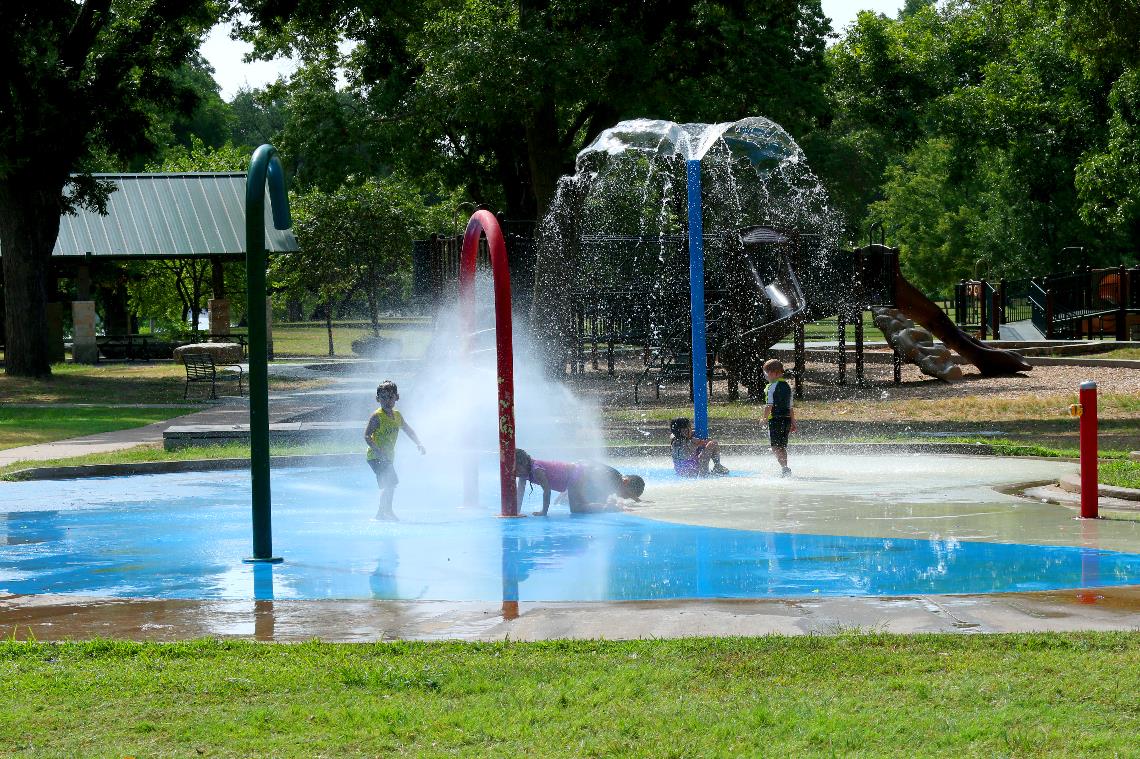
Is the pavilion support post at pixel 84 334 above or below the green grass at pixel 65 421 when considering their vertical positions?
above

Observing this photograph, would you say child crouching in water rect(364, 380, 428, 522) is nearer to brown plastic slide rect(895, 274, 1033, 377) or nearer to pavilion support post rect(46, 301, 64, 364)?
brown plastic slide rect(895, 274, 1033, 377)

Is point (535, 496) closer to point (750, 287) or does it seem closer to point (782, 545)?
point (782, 545)

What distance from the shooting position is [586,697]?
232 inches

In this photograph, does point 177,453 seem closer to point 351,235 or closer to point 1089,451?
point 1089,451

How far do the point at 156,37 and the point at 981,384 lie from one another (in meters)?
21.5

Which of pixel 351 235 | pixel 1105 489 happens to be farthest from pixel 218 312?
pixel 1105 489

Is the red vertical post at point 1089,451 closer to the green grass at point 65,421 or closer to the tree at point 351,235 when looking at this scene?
the green grass at point 65,421

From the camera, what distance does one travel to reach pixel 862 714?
5.58 meters

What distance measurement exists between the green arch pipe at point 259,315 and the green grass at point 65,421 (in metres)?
10.9

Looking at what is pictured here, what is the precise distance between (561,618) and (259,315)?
3846mm

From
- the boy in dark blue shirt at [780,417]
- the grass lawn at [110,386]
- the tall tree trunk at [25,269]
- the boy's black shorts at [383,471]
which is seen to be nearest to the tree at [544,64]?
the tall tree trunk at [25,269]

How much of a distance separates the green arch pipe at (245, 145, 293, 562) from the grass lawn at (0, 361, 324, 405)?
60.3 ft

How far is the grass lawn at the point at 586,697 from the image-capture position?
5277 millimetres

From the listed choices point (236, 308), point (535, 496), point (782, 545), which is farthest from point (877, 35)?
point (782, 545)
